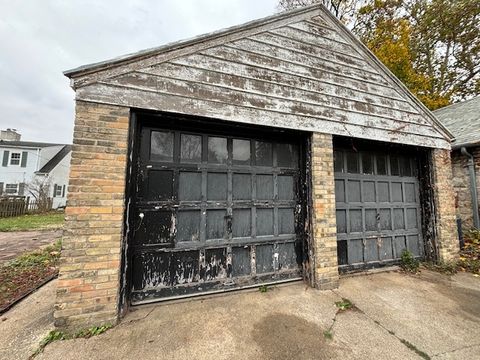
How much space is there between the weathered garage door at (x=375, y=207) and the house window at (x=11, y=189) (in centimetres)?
2626

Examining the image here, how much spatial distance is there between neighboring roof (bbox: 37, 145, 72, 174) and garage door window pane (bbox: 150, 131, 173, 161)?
76.5 feet

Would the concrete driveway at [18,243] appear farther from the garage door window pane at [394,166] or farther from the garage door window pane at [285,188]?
the garage door window pane at [394,166]

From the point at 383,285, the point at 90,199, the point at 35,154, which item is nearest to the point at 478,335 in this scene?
the point at 383,285

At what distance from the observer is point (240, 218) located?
11.2ft

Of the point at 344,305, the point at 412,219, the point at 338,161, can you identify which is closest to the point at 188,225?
the point at 344,305

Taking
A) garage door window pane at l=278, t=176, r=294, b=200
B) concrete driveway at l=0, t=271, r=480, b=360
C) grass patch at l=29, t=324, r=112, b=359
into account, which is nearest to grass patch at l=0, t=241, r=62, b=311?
concrete driveway at l=0, t=271, r=480, b=360

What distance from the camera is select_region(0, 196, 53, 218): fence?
44.8 feet

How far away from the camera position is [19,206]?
47.3 feet

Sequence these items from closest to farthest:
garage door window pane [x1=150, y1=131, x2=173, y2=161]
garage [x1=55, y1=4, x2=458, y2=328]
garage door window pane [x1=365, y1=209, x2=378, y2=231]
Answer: garage [x1=55, y1=4, x2=458, y2=328], garage door window pane [x1=150, y1=131, x2=173, y2=161], garage door window pane [x1=365, y1=209, x2=378, y2=231]

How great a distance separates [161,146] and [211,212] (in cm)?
118

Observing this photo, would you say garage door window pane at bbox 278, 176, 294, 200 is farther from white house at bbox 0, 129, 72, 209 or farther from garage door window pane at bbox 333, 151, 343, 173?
white house at bbox 0, 129, 72, 209

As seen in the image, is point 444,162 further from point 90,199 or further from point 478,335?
point 90,199

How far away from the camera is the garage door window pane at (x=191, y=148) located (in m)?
3.20

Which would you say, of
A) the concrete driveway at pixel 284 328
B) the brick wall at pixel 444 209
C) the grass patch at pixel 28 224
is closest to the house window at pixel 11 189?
the grass patch at pixel 28 224
